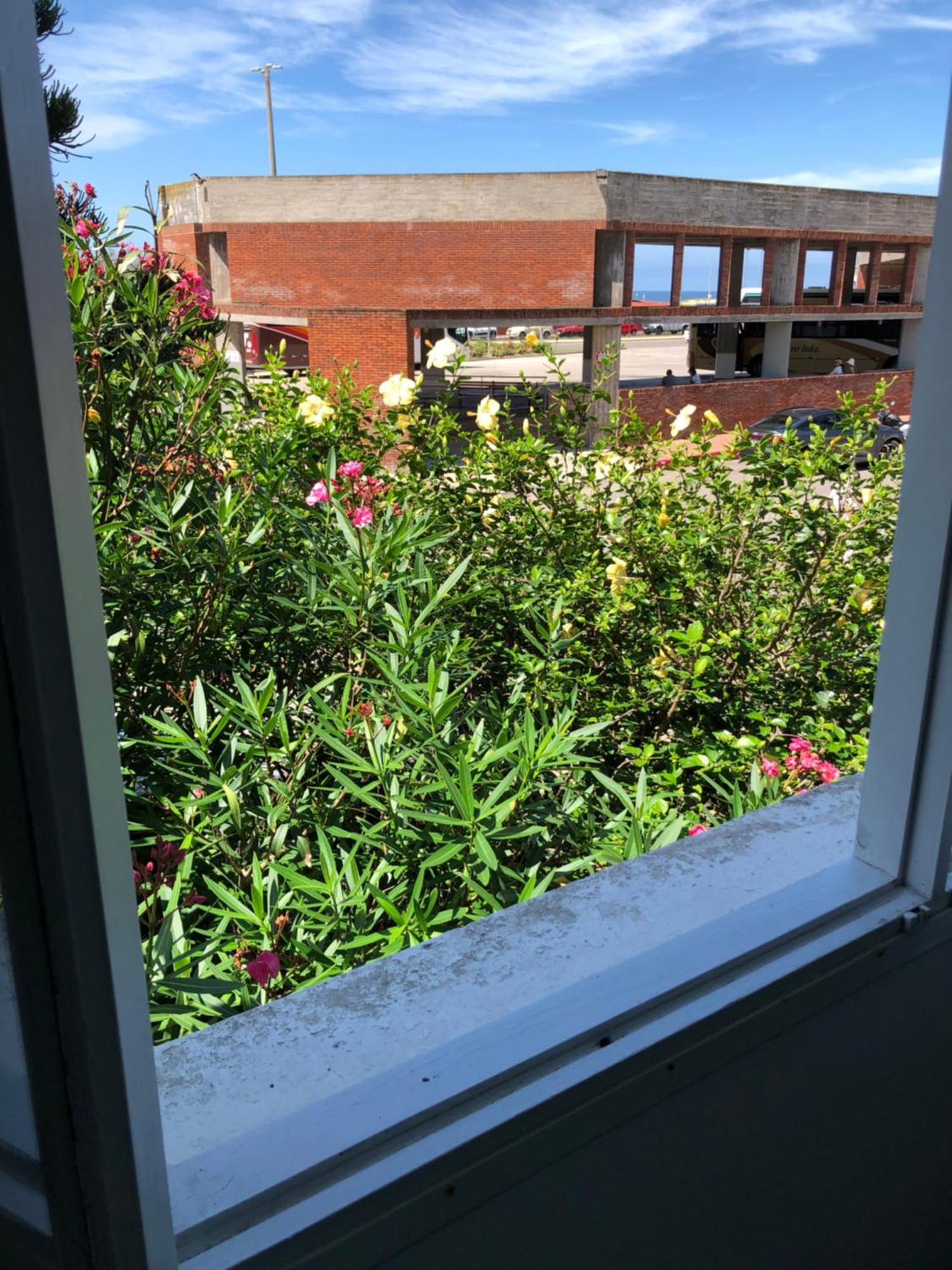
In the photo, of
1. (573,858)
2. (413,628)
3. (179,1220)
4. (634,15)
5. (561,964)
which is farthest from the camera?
(634,15)

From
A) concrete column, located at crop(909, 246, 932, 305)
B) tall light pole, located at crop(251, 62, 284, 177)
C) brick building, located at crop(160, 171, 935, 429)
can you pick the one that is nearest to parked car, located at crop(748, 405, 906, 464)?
brick building, located at crop(160, 171, 935, 429)

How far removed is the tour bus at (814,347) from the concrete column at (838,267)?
89.3 inches

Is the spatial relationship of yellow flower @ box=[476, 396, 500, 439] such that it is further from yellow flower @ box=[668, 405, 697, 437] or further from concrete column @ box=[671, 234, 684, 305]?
concrete column @ box=[671, 234, 684, 305]

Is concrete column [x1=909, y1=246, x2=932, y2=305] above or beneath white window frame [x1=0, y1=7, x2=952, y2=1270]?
above

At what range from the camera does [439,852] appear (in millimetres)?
1347

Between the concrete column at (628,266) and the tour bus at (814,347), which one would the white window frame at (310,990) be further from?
the tour bus at (814,347)

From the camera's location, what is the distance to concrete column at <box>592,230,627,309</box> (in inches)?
640

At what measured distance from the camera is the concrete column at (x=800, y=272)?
1938 centimetres

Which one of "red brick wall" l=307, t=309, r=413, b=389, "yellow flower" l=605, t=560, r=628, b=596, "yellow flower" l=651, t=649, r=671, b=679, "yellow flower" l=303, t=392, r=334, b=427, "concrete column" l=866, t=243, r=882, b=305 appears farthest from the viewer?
"concrete column" l=866, t=243, r=882, b=305

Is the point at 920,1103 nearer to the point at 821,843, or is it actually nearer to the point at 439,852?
the point at 821,843

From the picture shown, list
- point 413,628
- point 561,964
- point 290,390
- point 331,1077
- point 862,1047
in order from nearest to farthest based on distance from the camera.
A: point 331,1077, point 561,964, point 862,1047, point 413,628, point 290,390

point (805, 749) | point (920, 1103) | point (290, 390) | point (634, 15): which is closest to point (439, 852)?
point (920, 1103)

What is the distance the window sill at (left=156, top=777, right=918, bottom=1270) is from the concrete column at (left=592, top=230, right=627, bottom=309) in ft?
54.3

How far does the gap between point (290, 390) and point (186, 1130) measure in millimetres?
2748
